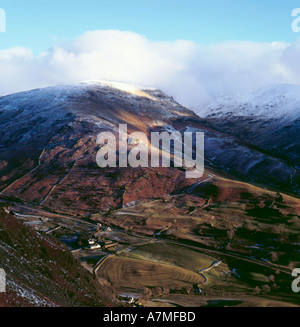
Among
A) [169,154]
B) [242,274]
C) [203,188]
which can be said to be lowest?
[242,274]

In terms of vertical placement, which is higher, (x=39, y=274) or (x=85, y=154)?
(x=85, y=154)

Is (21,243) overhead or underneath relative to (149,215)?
overhead

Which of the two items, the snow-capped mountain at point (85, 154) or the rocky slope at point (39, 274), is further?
the snow-capped mountain at point (85, 154)

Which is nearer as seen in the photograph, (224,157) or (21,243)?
(21,243)

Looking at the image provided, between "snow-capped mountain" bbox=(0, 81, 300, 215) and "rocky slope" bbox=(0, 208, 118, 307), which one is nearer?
"rocky slope" bbox=(0, 208, 118, 307)

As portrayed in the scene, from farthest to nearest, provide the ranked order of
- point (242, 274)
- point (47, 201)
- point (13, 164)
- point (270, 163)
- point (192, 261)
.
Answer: point (270, 163)
point (13, 164)
point (47, 201)
point (192, 261)
point (242, 274)

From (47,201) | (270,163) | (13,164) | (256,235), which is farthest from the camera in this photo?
(270,163)

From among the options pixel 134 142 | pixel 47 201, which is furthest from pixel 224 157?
pixel 47 201

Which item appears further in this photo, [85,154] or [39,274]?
[85,154]

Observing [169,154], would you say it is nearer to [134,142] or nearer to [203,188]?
[134,142]
